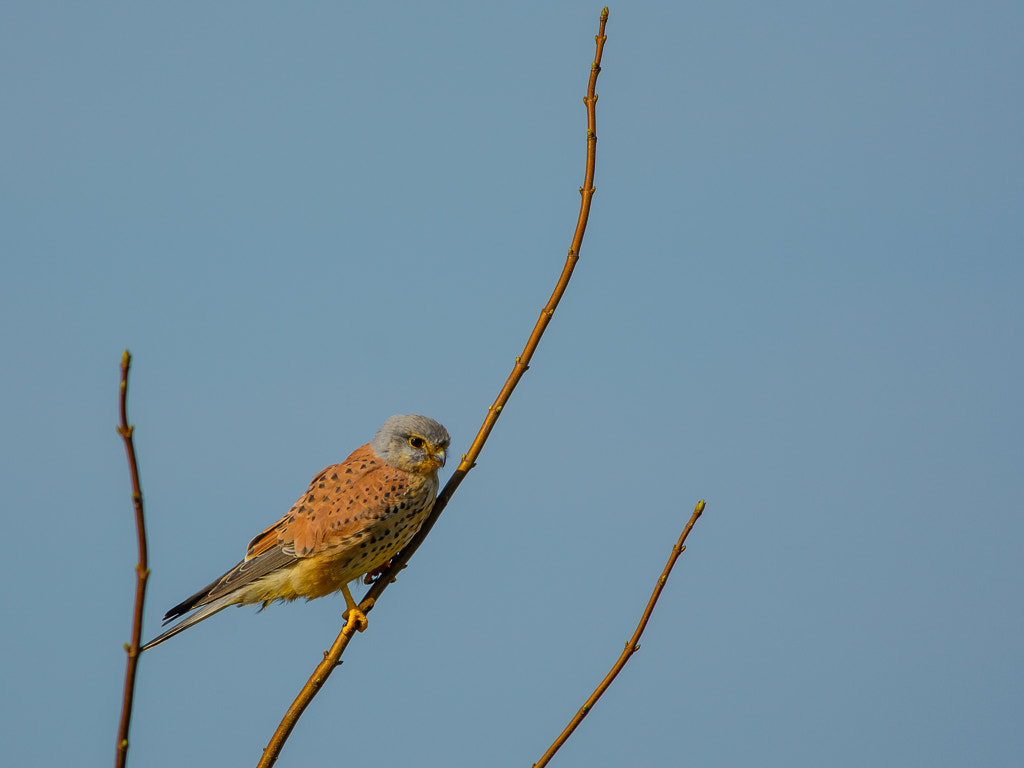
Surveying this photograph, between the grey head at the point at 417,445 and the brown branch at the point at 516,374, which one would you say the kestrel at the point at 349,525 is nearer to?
the grey head at the point at 417,445

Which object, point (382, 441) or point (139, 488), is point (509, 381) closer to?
point (139, 488)

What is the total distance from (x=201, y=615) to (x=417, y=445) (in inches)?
51.8

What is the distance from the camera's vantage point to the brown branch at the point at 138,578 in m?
2.00

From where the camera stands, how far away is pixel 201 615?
4.82 meters

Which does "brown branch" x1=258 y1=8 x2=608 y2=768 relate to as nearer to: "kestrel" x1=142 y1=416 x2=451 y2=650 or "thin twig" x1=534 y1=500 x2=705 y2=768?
"thin twig" x1=534 y1=500 x2=705 y2=768

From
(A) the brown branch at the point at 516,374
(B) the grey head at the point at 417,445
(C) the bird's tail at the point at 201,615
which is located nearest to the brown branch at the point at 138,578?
(A) the brown branch at the point at 516,374

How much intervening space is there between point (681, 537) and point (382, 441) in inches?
107

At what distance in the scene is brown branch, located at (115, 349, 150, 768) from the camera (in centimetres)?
200

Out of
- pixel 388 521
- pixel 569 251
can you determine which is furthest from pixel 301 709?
pixel 388 521

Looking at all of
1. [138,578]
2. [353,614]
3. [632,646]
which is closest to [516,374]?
[632,646]

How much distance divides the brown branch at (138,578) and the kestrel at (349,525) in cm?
287

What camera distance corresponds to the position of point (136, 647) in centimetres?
216

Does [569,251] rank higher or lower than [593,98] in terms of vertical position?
lower

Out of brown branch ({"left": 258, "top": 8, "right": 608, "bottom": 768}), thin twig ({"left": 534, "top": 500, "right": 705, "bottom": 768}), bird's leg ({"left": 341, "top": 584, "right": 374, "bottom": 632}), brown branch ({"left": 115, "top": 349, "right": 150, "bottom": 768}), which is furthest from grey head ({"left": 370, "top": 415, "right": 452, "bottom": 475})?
brown branch ({"left": 115, "top": 349, "right": 150, "bottom": 768})
